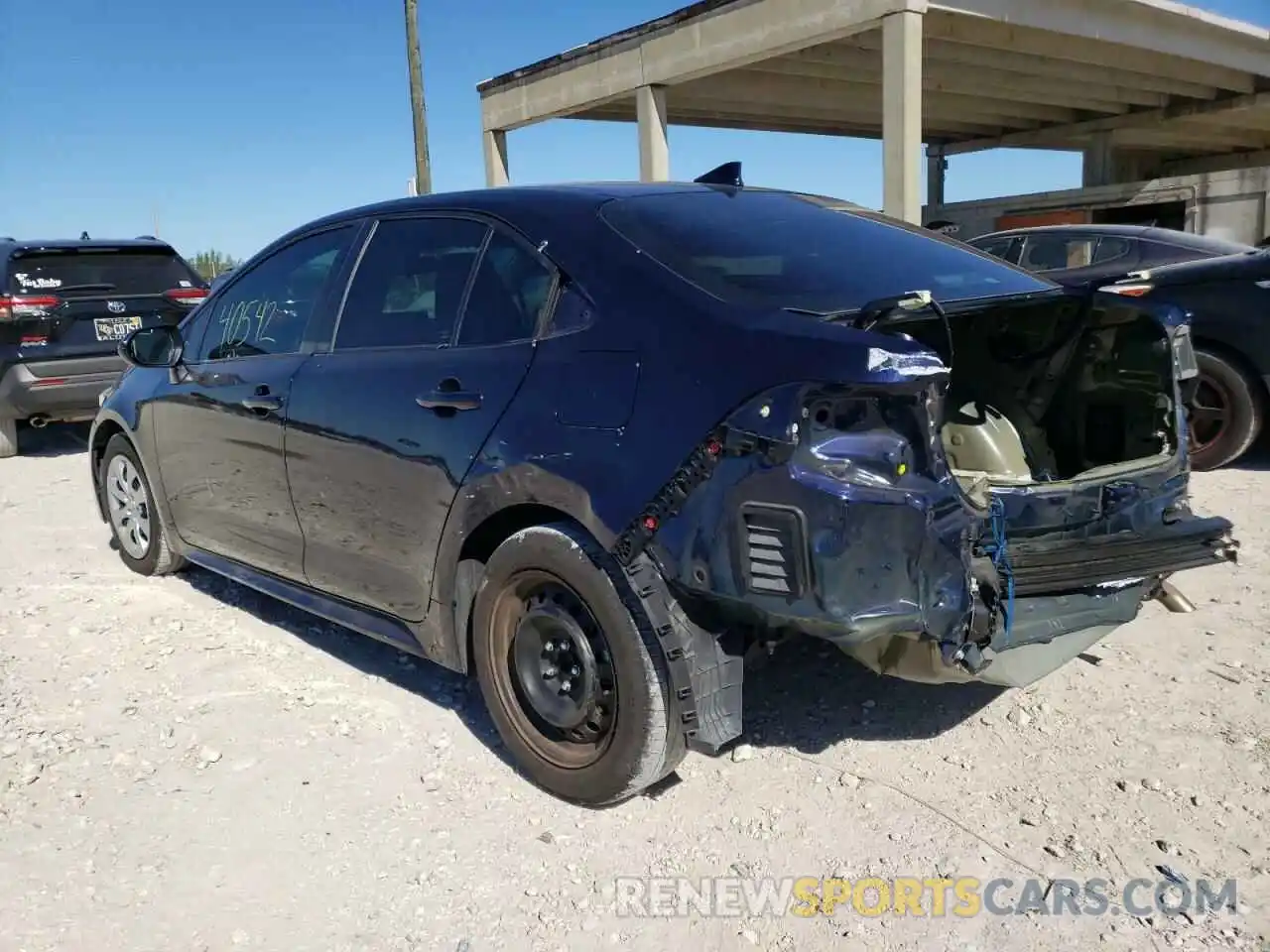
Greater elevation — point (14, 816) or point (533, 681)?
point (533, 681)

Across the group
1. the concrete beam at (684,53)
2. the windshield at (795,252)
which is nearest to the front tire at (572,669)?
the windshield at (795,252)

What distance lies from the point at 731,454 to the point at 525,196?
1.27 metres

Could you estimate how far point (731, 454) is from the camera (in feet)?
7.78

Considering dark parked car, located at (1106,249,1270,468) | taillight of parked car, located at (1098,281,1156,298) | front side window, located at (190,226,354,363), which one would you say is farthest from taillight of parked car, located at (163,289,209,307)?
taillight of parked car, located at (1098,281,1156,298)

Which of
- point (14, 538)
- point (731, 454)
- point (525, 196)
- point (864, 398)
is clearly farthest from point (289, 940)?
point (14, 538)

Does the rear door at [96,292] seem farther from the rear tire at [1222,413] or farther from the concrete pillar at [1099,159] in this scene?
the concrete pillar at [1099,159]

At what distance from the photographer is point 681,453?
245cm

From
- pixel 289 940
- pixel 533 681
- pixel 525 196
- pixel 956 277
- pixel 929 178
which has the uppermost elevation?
pixel 929 178

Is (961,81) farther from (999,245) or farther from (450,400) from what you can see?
(450,400)

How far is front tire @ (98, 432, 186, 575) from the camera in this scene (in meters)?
4.98

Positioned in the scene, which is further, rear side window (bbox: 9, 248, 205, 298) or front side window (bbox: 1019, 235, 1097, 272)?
rear side window (bbox: 9, 248, 205, 298)

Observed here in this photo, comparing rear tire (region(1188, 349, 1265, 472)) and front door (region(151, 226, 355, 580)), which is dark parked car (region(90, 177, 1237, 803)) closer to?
front door (region(151, 226, 355, 580))

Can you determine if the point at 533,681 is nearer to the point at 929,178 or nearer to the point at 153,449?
the point at 153,449

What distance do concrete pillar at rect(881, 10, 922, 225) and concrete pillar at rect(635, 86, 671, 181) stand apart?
354 cm
